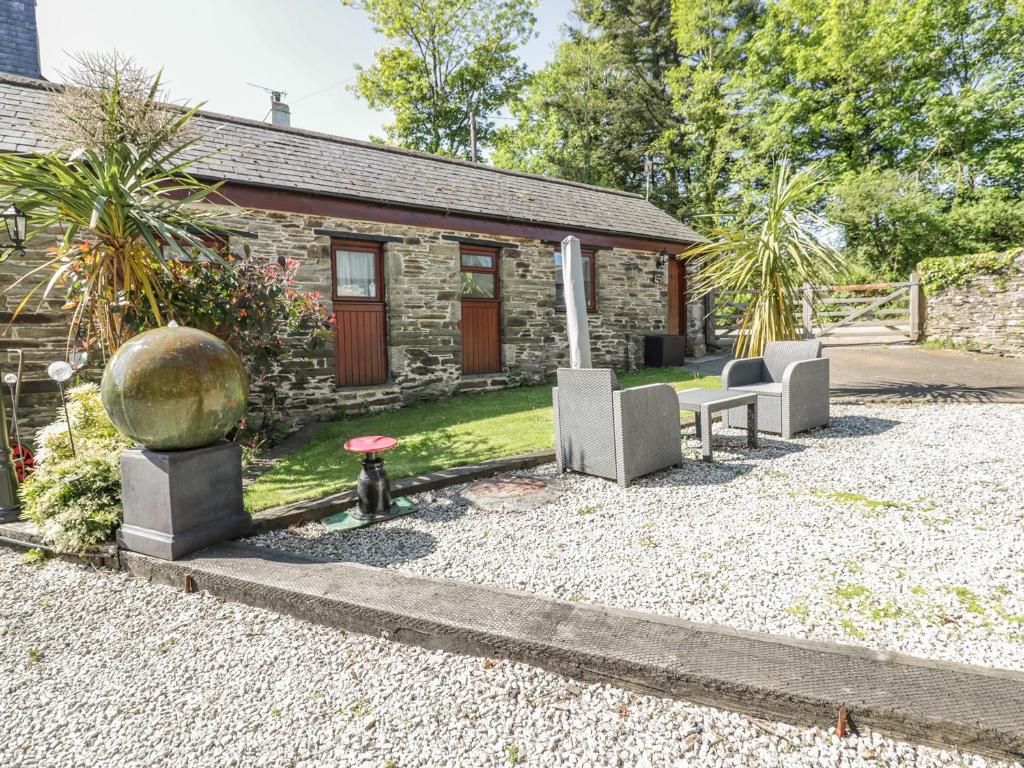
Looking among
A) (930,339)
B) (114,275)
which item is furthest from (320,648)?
(930,339)

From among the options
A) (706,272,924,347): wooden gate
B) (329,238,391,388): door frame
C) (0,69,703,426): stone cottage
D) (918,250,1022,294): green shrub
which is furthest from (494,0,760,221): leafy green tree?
(329,238,391,388): door frame

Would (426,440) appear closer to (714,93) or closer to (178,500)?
(178,500)

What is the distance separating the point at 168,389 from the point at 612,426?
296 cm

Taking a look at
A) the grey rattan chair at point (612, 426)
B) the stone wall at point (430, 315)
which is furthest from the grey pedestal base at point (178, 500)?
the stone wall at point (430, 315)

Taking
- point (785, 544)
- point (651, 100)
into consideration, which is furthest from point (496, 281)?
point (651, 100)

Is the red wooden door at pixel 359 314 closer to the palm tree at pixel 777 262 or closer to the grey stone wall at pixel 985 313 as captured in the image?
the palm tree at pixel 777 262

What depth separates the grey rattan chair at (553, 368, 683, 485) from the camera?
413 centimetres

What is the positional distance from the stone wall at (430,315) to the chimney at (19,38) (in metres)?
14.5

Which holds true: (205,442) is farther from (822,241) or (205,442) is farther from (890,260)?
(890,260)

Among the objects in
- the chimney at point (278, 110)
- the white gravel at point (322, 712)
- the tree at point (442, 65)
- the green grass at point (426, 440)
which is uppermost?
the tree at point (442, 65)

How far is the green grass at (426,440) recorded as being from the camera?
4.43m

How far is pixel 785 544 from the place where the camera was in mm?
3002

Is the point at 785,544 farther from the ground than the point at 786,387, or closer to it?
closer to it

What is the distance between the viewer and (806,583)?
2553mm
